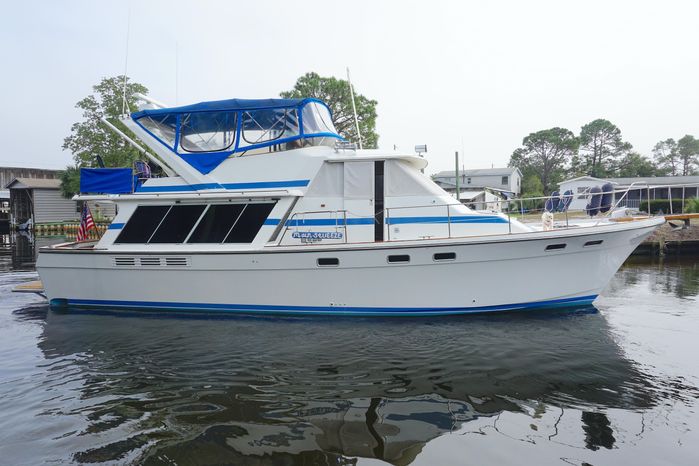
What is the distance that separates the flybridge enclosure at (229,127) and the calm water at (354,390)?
10.4ft

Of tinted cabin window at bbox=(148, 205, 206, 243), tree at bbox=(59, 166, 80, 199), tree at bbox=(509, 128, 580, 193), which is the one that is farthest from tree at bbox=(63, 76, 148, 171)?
tree at bbox=(509, 128, 580, 193)

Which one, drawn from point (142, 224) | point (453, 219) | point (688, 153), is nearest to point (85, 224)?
point (142, 224)

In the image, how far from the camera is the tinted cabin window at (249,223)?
23.6 ft

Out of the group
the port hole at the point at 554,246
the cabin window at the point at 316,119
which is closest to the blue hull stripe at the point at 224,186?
the cabin window at the point at 316,119

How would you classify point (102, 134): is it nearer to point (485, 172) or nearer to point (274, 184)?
point (274, 184)

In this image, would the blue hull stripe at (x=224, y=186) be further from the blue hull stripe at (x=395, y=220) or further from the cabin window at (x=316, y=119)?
the cabin window at (x=316, y=119)

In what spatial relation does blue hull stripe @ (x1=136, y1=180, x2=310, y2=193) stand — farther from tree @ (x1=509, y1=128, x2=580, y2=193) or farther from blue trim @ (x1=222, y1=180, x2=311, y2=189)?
tree @ (x1=509, y1=128, x2=580, y2=193)

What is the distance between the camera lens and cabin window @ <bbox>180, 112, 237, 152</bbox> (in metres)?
7.61

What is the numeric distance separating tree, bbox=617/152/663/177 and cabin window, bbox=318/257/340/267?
5184cm

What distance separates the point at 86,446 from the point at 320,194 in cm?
491

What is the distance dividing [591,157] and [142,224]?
2197 inches

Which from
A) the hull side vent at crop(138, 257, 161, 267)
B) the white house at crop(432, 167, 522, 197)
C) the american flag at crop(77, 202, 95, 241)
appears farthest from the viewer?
the white house at crop(432, 167, 522, 197)

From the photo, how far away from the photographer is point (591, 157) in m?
50.8

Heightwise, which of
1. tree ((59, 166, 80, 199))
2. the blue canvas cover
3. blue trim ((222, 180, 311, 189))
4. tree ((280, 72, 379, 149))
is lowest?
blue trim ((222, 180, 311, 189))
